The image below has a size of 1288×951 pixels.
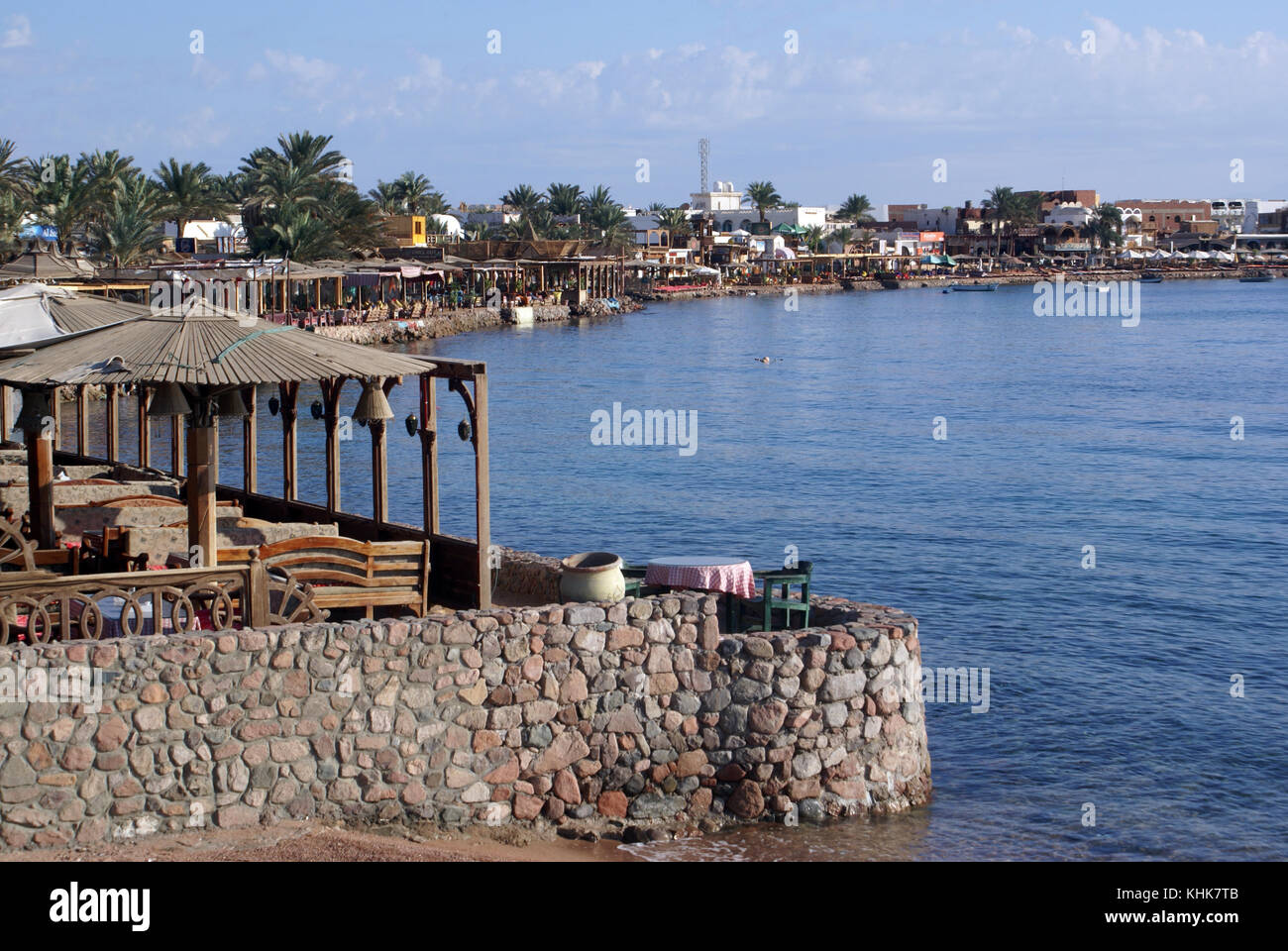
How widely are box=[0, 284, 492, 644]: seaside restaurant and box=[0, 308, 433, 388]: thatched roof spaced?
0.02 meters

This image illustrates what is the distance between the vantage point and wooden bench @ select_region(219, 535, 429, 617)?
11234 mm

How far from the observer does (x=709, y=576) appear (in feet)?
37.6

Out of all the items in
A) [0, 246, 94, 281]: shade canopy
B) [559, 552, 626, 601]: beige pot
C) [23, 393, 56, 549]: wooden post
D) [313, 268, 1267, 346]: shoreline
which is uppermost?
[313, 268, 1267, 346]: shoreline

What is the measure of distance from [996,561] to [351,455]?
719 inches

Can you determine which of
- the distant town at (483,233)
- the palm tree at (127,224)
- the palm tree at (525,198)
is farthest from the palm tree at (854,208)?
the palm tree at (127,224)

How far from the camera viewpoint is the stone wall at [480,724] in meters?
9.07

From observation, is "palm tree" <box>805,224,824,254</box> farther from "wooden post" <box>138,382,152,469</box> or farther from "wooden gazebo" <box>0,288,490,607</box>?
"wooden gazebo" <box>0,288,490,607</box>

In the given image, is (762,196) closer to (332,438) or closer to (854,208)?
(854,208)

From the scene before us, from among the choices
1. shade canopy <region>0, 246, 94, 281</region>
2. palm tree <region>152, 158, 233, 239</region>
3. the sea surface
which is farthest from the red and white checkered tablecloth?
palm tree <region>152, 158, 233, 239</region>

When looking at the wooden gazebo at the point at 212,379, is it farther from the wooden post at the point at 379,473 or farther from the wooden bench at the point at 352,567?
the wooden bench at the point at 352,567

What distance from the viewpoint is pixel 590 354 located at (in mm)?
70000

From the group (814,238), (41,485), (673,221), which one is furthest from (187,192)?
(814,238)

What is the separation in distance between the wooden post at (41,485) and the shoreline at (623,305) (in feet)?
68.1
